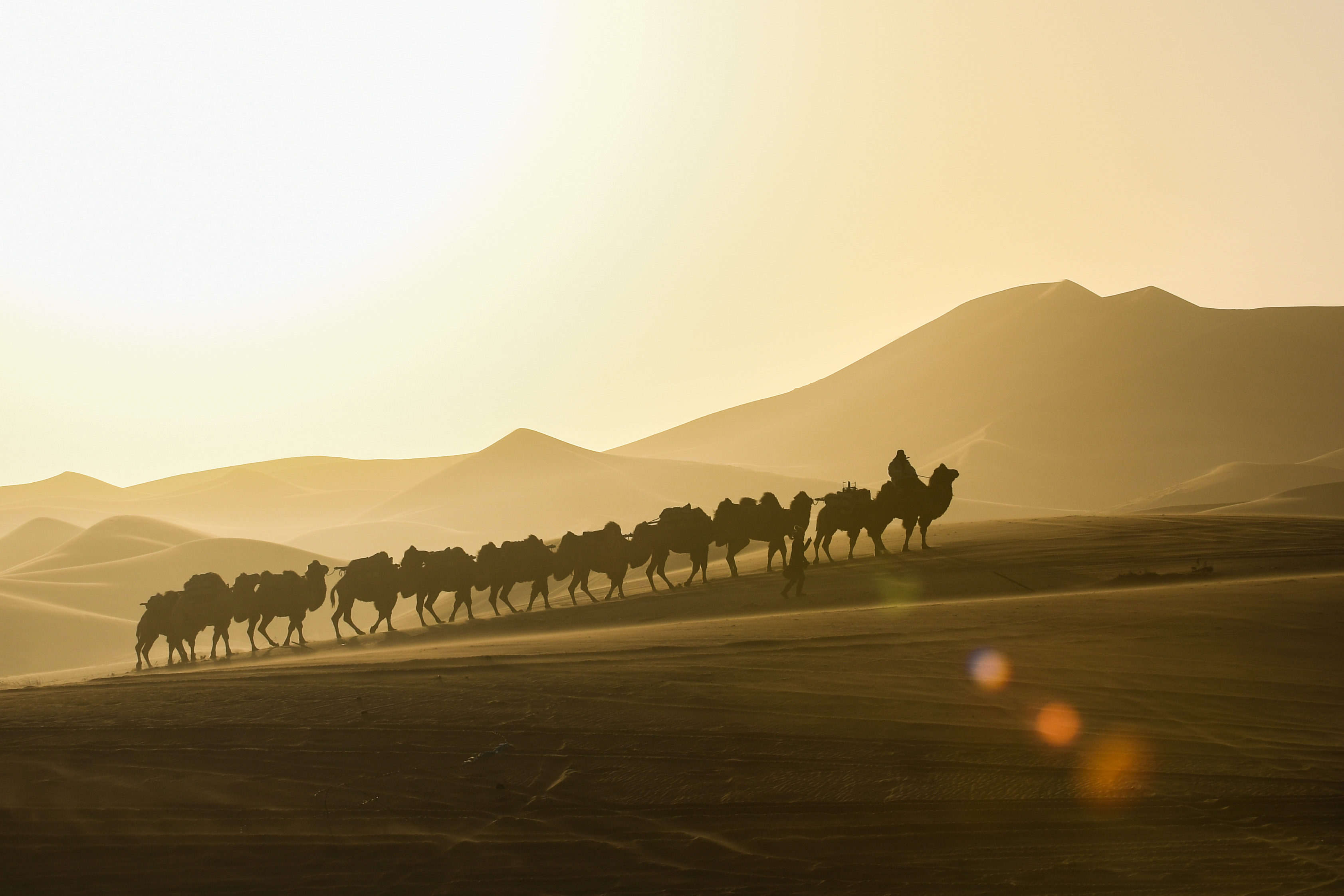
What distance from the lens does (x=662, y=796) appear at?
7.33 m

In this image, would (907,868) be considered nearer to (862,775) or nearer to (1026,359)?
(862,775)

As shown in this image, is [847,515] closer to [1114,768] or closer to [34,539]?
[1114,768]

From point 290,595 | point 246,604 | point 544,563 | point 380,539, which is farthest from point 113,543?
point 544,563

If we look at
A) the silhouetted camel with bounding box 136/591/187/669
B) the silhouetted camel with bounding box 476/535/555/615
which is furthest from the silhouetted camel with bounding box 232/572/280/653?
the silhouetted camel with bounding box 476/535/555/615

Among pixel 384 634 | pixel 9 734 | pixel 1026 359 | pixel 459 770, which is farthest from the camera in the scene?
pixel 1026 359

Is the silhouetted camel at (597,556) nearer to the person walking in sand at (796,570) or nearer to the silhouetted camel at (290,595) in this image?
the silhouetted camel at (290,595)

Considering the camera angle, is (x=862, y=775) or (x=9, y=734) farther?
(x=9, y=734)

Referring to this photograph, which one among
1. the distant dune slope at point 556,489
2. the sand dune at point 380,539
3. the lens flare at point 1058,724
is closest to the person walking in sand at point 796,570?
the lens flare at point 1058,724

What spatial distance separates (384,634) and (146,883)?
22628mm

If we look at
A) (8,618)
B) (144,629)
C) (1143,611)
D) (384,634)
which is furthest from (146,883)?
(8,618)

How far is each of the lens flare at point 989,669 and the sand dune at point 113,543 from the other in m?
74.8

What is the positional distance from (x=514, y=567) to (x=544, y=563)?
95cm

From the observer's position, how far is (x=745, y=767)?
25.9 feet

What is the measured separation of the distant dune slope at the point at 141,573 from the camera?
2206 inches
